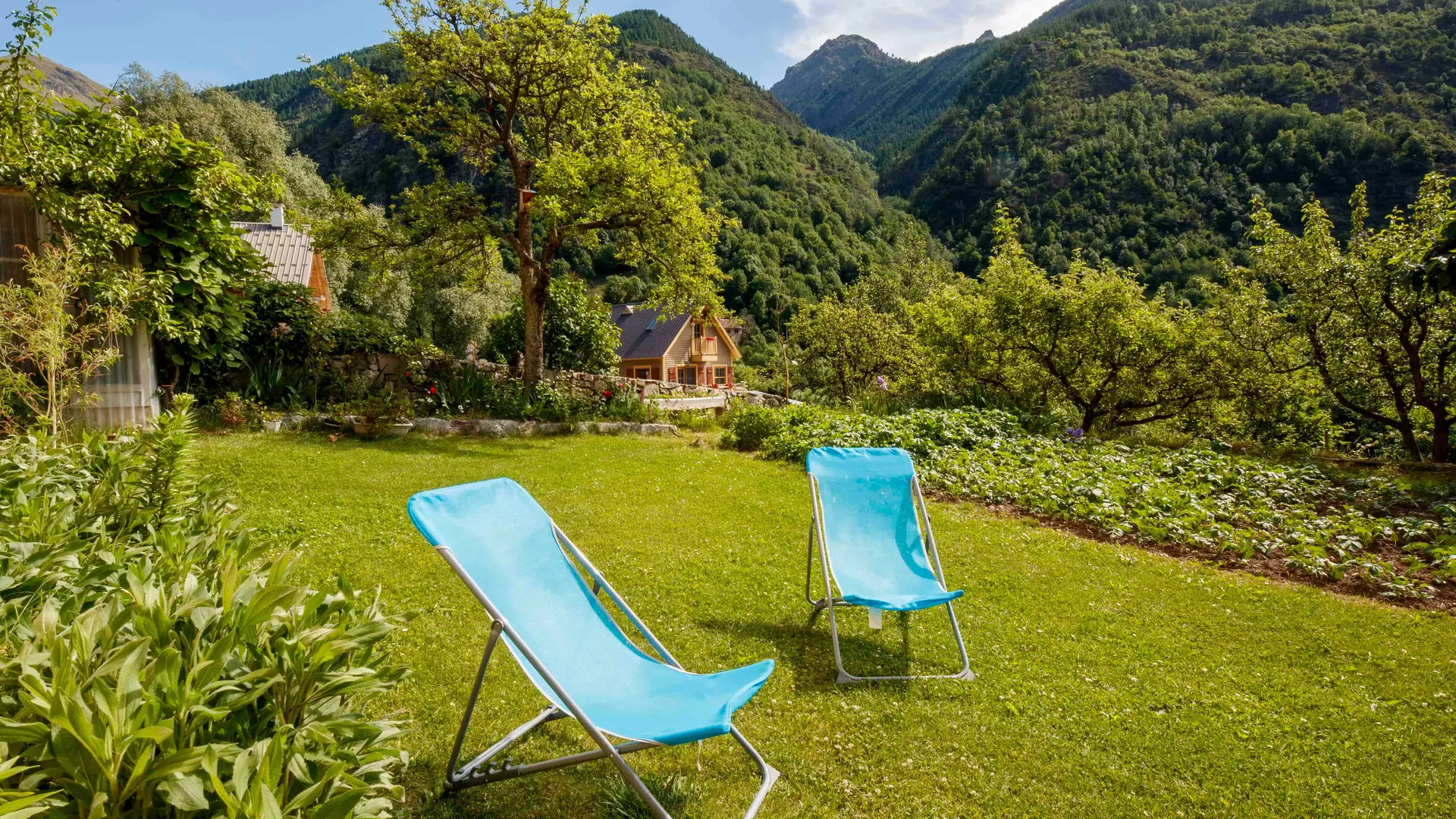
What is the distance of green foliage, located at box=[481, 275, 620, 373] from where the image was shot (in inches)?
551

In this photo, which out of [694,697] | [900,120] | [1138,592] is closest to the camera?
[694,697]

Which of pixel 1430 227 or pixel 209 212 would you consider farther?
pixel 1430 227

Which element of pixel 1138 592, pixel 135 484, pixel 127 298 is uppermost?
pixel 127 298

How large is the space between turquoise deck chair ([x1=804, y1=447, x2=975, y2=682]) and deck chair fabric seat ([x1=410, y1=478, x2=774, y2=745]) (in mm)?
1358

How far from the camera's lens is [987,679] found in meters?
3.57

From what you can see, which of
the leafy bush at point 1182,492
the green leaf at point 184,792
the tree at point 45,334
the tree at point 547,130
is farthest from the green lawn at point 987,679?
the tree at point 547,130

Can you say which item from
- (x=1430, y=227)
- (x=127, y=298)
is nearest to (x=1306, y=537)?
(x=1430, y=227)

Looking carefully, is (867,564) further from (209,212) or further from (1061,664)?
(209,212)

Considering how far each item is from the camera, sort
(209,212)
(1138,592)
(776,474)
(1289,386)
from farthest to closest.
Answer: (1289,386), (776,474), (209,212), (1138,592)

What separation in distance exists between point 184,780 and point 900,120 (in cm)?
11478

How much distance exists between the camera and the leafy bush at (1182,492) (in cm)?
563

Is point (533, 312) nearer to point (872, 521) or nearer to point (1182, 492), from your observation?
point (872, 521)

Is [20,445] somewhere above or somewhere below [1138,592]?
above

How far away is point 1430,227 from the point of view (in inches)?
356
